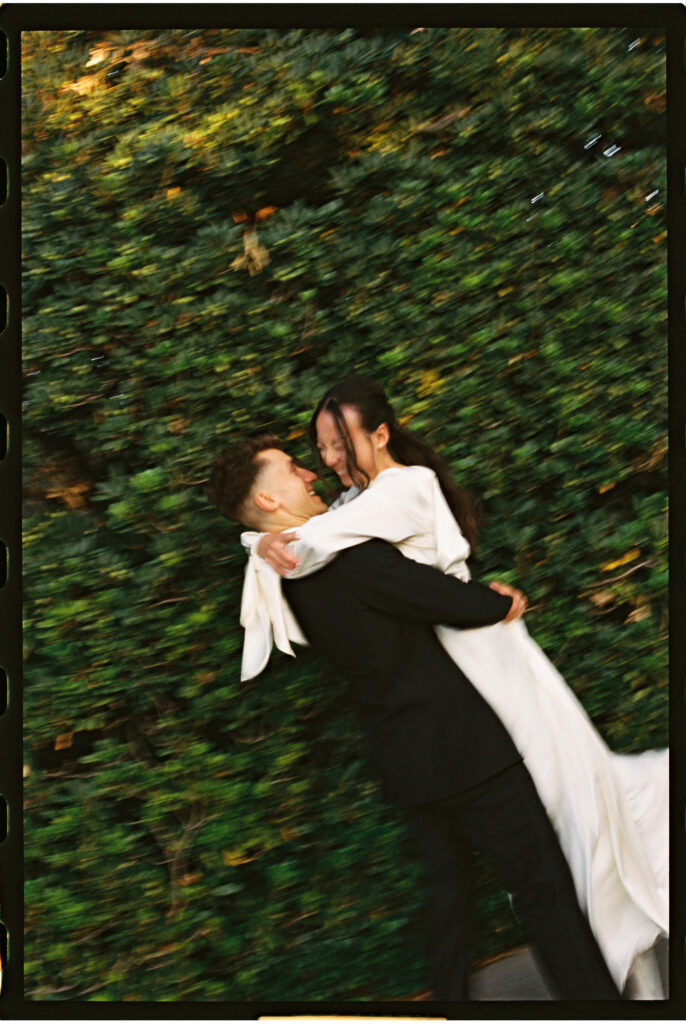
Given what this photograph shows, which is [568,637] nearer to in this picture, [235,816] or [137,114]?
[235,816]

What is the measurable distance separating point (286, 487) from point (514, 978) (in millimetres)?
1842

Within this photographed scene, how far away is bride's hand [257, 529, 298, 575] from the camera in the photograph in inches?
115

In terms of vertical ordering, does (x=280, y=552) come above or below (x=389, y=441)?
below

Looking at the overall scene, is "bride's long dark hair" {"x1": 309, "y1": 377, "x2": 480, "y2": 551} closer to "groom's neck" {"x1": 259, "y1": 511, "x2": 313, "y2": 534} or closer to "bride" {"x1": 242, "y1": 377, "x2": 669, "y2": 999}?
"bride" {"x1": 242, "y1": 377, "x2": 669, "y2": 999}

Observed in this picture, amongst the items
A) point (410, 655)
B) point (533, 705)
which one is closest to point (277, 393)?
point (410, 655)

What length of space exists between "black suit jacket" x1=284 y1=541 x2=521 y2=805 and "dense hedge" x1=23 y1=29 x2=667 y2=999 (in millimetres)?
303

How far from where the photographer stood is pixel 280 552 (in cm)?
293

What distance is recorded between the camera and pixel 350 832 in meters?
3.27

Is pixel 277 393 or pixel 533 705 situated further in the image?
pixel 277 393

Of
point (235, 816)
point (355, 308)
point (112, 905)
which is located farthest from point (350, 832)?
point (355, 308)

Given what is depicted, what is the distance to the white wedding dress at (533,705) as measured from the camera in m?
2.99

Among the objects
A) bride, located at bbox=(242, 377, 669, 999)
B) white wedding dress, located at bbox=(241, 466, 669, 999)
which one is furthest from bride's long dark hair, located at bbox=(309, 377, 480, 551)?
white wedding dress, located at bbox=(241, 466, 669, 999)

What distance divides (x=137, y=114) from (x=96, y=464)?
117 cm

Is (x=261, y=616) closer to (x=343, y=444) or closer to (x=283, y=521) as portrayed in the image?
(x=283, y=521)
